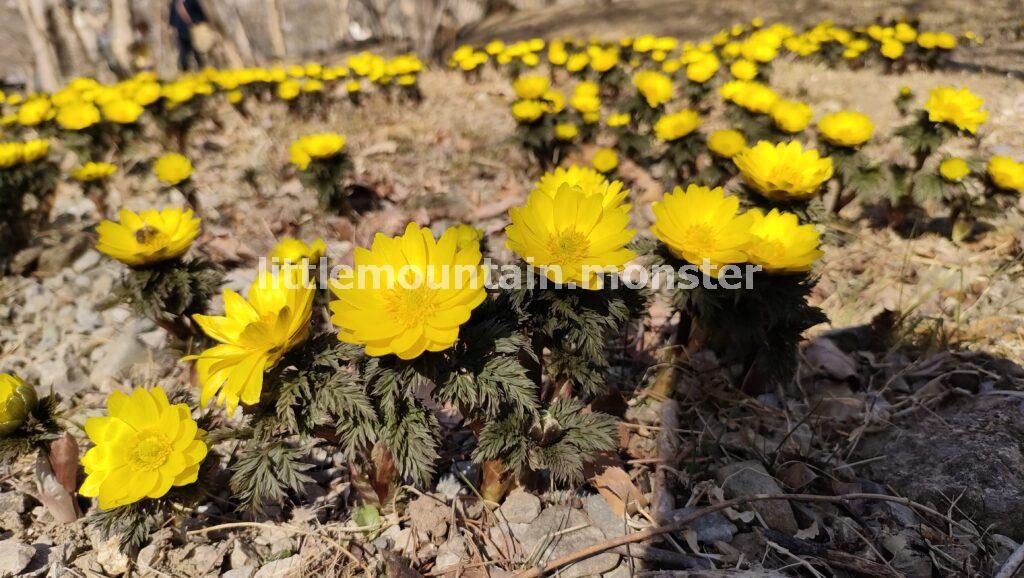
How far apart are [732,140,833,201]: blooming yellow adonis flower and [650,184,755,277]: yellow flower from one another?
0.45m

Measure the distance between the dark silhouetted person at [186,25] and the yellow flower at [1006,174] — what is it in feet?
47.3

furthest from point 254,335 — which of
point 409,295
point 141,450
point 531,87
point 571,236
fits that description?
point 531,87

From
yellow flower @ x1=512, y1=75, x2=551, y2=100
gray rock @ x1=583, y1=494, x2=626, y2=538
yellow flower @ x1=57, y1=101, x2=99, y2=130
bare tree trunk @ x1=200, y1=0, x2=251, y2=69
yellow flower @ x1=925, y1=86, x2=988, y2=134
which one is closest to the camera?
gray rock @ x1=583, y1=494, x2=626, y2=538

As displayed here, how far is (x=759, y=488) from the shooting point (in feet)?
6.67

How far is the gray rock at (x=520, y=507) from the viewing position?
2008 mm

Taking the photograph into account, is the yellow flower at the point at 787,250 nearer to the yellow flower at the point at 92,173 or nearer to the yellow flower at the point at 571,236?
the yellow flower at the point at 571,236

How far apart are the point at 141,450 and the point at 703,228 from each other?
1.99 m

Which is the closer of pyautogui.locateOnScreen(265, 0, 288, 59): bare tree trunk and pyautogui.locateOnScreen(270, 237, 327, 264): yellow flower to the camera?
pyautogui.locateOnScreen(270, 237, 327, 264): yellow flower

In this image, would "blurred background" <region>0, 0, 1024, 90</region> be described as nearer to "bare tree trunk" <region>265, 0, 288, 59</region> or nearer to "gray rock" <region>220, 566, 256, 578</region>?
"bare tree trunk" <region>265, 0, 288, 59</region>

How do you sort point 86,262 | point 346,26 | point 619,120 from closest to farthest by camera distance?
point 86,262, point 619,120, point 346,26

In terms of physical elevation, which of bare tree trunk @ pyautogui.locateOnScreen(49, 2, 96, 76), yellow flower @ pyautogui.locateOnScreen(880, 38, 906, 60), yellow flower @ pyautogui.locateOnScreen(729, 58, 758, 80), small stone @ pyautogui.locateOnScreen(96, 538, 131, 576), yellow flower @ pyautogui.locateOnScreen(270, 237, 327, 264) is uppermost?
bare tree trunk @ pyautogui.locateOnScreen(49, 2, 96, 76)

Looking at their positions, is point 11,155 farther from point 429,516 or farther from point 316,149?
point 429,516

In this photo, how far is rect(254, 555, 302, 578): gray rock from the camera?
6.16 feet

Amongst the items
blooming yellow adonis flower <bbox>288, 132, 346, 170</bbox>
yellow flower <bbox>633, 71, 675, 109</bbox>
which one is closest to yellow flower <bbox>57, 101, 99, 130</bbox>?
blooming yellow adonis flower <bbox>288, 132, 346, 170</bbox>
